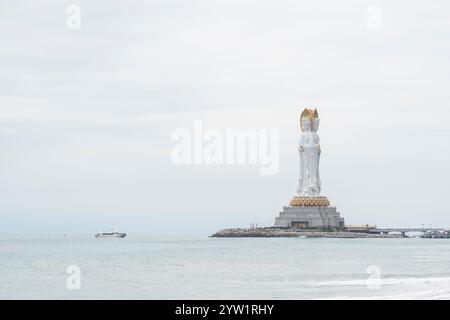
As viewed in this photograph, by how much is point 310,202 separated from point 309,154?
361 inches

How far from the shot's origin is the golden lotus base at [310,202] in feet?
631

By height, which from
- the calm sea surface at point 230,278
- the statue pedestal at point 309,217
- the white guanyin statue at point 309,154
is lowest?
the calm sea surface at point 230,278

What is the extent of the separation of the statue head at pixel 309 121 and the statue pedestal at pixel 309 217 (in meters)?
15.0

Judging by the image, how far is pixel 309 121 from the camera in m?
192

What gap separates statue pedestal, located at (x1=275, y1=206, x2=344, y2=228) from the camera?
193 meters

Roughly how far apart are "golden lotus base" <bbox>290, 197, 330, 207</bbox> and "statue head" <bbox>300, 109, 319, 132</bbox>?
13.1 meters

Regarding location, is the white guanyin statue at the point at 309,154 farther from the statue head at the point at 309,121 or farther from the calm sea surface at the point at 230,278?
the calm sea surface at the point at 230,278

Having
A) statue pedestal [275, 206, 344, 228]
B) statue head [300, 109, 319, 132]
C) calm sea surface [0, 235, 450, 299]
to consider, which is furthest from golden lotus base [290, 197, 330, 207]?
calm sea surface [0, 235, 450, 299]

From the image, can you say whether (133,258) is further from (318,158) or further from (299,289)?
(318,158)

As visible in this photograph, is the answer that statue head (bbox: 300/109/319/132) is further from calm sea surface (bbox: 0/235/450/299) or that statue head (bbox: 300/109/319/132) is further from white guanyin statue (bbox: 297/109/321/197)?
calm sea surface (bbox: 0/235/450/299)

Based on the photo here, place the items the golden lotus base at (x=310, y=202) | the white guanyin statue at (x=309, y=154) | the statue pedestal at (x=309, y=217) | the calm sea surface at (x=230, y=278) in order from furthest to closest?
the statue pedestal at (x=309, y=217), the golden lotus base at (x=310, y=202), the white guanyin statue at (x=309, y=154), the calm sea surface at (x=230, y=278)

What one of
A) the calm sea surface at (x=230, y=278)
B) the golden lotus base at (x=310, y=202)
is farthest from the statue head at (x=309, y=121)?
the calm sea surface at (x=230, y=278)
